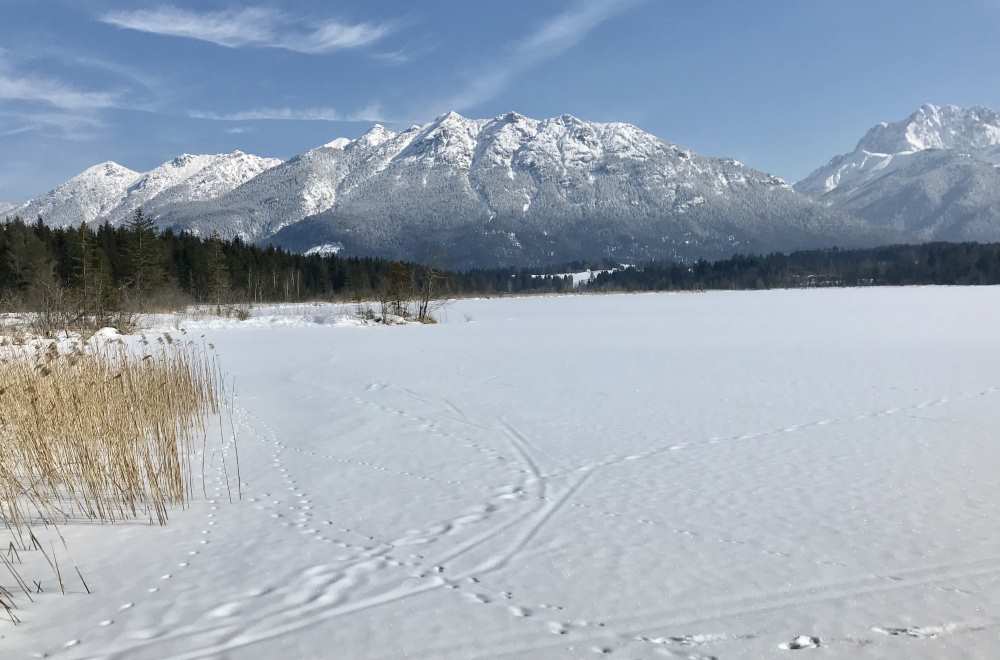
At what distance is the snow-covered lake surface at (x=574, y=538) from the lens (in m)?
3.49

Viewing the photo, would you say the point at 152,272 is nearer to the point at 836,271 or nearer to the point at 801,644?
the point at 801,644

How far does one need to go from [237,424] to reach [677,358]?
1299 cm

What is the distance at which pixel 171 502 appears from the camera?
20.1 ft

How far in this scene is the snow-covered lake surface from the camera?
3494mm

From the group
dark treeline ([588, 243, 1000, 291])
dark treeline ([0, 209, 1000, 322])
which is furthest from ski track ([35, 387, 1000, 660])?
dark treeline ([588, 243, 1000, 291])

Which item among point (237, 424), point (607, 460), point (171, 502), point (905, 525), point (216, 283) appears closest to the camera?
point (905, 525)

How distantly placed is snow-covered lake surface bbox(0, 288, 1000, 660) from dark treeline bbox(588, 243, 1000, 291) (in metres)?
124

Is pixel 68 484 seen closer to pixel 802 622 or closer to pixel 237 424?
pixel 237 424

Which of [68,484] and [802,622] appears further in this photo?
[68,484]

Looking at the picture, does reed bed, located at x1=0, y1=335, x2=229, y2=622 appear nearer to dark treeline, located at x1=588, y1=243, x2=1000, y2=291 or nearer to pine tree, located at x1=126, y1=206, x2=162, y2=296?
pine tree, located at x1=126, y1=206, x2=162, y2=296

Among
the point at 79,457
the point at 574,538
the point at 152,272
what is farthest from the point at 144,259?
the point at 574,538

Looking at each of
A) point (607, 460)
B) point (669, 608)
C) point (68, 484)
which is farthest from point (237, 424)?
point (669, 608)

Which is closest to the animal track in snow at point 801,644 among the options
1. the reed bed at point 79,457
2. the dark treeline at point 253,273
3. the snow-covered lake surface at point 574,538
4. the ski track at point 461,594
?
the snow-covered lake surface at point 574,538

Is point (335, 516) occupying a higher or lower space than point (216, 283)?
lower
